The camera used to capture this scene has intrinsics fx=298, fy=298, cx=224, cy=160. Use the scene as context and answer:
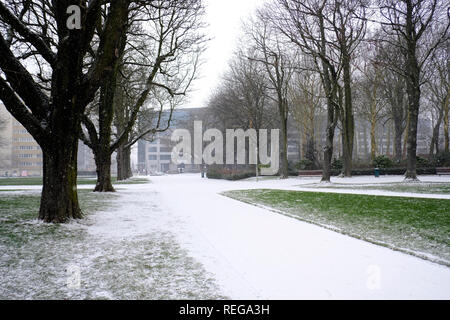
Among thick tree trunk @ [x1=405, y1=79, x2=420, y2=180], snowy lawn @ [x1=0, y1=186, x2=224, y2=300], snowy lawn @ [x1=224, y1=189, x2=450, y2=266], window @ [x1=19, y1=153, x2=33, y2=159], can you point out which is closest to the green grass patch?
thick tree trunk @ [x1=405, y1=79, x2=420, y2=180]

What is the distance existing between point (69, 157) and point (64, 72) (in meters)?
2.20

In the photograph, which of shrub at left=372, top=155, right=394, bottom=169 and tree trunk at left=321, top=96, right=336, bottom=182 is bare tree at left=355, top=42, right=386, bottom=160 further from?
tree trunk at left=321, top=96, right=336, bottom=182

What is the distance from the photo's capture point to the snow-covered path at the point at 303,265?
3697 millimetres

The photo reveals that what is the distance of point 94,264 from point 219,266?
203 cm

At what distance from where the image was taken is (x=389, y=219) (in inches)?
321

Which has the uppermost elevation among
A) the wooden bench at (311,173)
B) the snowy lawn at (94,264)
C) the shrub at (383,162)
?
the shrub at (383,162)

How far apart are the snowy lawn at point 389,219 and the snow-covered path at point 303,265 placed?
1.84 feet

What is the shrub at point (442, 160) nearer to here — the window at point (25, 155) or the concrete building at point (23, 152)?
the concrete building at point (23, 152)

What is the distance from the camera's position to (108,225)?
7.79m

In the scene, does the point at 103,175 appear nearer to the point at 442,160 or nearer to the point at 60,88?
the point at 60,88

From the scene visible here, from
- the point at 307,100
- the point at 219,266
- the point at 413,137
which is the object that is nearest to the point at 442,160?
the point at 413,137

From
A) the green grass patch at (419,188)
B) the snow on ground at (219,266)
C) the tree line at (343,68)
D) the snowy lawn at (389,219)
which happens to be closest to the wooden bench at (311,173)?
the tree line at (343,68)
